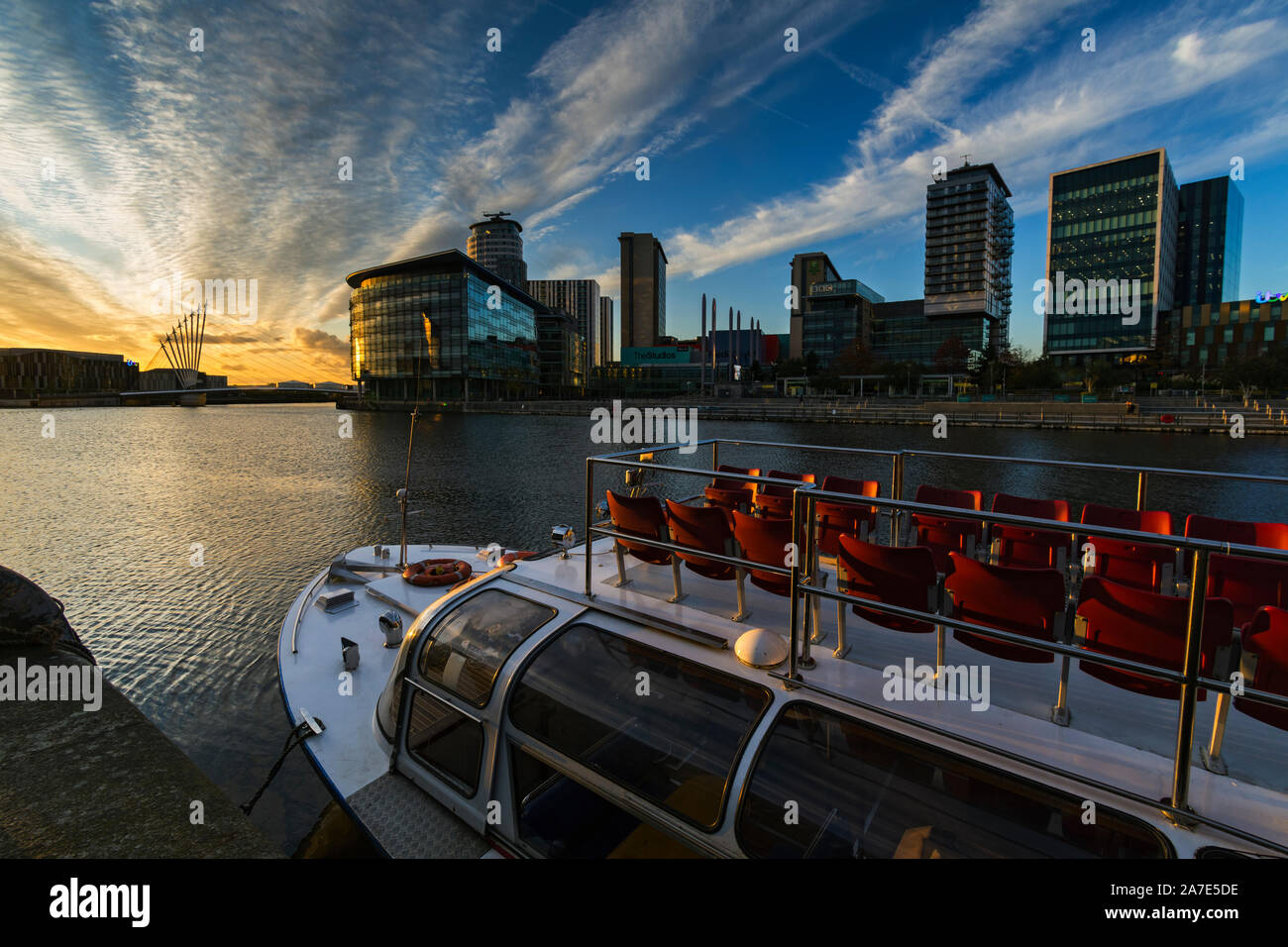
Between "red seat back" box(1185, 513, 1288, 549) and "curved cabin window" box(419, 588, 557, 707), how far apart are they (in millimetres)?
5638

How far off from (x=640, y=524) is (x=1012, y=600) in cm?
286

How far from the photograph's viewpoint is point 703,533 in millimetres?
4773

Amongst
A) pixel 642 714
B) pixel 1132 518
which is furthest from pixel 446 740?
pixel 1132 518

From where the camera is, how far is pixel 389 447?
168 feet

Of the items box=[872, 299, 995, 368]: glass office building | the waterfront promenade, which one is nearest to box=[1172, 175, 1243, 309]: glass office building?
box=[872, 299, 995, 368]: glass office building

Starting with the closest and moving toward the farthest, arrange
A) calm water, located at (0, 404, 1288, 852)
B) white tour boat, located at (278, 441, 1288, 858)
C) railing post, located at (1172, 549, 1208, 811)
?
railing post, located at (1172, 549, 1208, 811), white tour boat, located at (278, 441, 1288, 858), calm water, located at (0, 404, 1288, 852)

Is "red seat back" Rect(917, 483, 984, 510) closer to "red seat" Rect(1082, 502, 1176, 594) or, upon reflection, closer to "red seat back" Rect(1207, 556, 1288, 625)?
"red seat" Rect(1082, 502, 1176, 594)

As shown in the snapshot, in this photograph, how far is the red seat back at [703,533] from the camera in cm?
466

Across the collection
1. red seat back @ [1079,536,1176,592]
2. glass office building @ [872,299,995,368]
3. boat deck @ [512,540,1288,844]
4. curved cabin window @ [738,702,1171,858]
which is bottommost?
curved cabin window @ [738,702,1171,858]

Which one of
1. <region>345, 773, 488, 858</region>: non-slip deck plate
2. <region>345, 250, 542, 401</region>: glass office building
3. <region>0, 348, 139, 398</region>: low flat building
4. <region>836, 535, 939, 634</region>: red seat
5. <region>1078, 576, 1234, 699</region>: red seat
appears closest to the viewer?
<region>1078, 576, 1234, 699</region>: red seat

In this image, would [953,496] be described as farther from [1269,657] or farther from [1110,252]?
[1110,252]

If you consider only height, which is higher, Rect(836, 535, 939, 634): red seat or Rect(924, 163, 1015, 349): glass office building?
Rect(924, 163, 1015, 349): glass office building

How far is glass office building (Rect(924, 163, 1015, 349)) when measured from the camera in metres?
147

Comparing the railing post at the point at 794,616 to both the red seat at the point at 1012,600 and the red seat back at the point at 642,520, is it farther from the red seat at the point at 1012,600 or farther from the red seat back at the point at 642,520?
the red seat back at the point at 642,520
